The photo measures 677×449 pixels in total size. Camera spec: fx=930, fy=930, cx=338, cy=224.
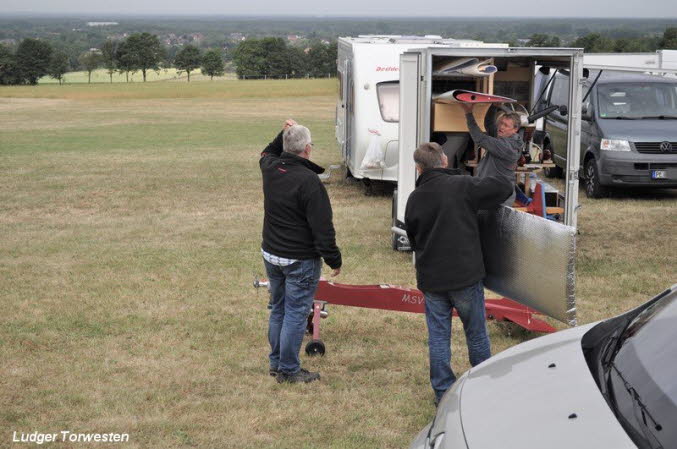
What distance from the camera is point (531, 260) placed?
229 inches

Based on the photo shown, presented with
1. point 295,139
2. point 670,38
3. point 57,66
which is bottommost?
point 57,66

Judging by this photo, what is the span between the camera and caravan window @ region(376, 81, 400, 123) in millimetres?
15164

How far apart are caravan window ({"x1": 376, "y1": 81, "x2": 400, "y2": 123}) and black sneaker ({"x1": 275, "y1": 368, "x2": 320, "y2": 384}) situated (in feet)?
29.4

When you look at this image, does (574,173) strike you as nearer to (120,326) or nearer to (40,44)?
(120,326)

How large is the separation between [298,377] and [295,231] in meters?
1.09

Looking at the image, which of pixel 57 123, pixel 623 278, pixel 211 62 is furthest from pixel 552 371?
pixel 211 62

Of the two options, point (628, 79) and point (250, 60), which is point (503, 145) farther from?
point (250, 60)

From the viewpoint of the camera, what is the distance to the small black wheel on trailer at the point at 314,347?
280 inches

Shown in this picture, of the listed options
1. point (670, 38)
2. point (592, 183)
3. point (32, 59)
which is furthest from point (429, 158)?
point (32, 59)

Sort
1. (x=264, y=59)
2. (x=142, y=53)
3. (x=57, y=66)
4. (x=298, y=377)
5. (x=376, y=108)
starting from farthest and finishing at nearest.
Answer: (x=142, y=53) → (x=264, y=59) → (x=57, y=66) → (x=376, y=108) → (x=298, y=377)

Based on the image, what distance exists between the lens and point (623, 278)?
9.63 meters

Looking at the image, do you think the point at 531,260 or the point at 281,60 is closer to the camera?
the point at 531,260

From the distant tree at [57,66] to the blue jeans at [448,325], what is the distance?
3762 inches

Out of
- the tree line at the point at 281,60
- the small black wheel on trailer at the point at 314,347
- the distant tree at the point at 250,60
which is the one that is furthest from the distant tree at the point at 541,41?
the small black wheel on trailer at the point at 314,347
